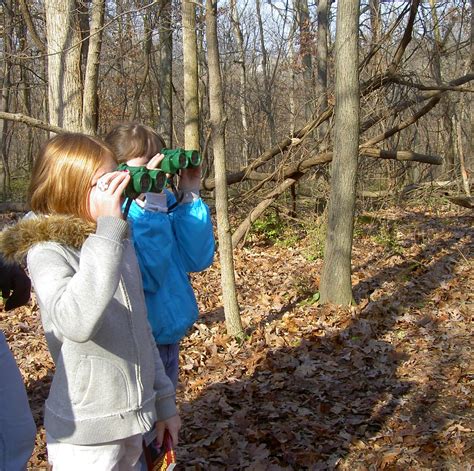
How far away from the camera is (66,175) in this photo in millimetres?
1966

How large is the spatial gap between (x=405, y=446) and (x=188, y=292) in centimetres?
211

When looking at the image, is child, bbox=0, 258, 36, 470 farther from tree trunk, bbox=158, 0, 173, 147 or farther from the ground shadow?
tree trunk, bbox=158, 0, 173, 147

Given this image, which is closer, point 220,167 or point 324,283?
point 220,167

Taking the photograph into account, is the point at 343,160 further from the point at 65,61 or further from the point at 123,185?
the point at 123,185

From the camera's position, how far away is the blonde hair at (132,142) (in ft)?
8.57

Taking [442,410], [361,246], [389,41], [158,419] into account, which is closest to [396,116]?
[389,41]

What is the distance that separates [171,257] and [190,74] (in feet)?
14.5

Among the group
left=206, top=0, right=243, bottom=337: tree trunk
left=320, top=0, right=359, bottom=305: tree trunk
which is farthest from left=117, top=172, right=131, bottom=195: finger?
left=320, top=0, right=359, bottom=305: tree trunk

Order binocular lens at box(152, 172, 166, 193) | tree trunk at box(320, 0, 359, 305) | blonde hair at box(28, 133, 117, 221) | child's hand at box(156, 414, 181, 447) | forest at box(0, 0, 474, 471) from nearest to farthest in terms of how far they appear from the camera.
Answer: blonde hair at box(28, 133, 117, 221), binocular lens at box(152, 172, 166, 193), child's hand at box(156, 414, 181, 447), forest at box(0, 0, 474, 471), tree trunk at box(320, 0, 359, 305)

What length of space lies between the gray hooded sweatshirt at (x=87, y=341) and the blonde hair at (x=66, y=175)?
0.24 feet

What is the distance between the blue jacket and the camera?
2.56 meters

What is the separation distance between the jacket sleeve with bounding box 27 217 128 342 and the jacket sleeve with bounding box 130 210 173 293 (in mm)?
694

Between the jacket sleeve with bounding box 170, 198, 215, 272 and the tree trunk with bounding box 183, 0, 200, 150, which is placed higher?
the tree trunk with bounding box 183, 0, 200, 150

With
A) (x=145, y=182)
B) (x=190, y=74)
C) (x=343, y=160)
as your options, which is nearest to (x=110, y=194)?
(x=145, y=182)
